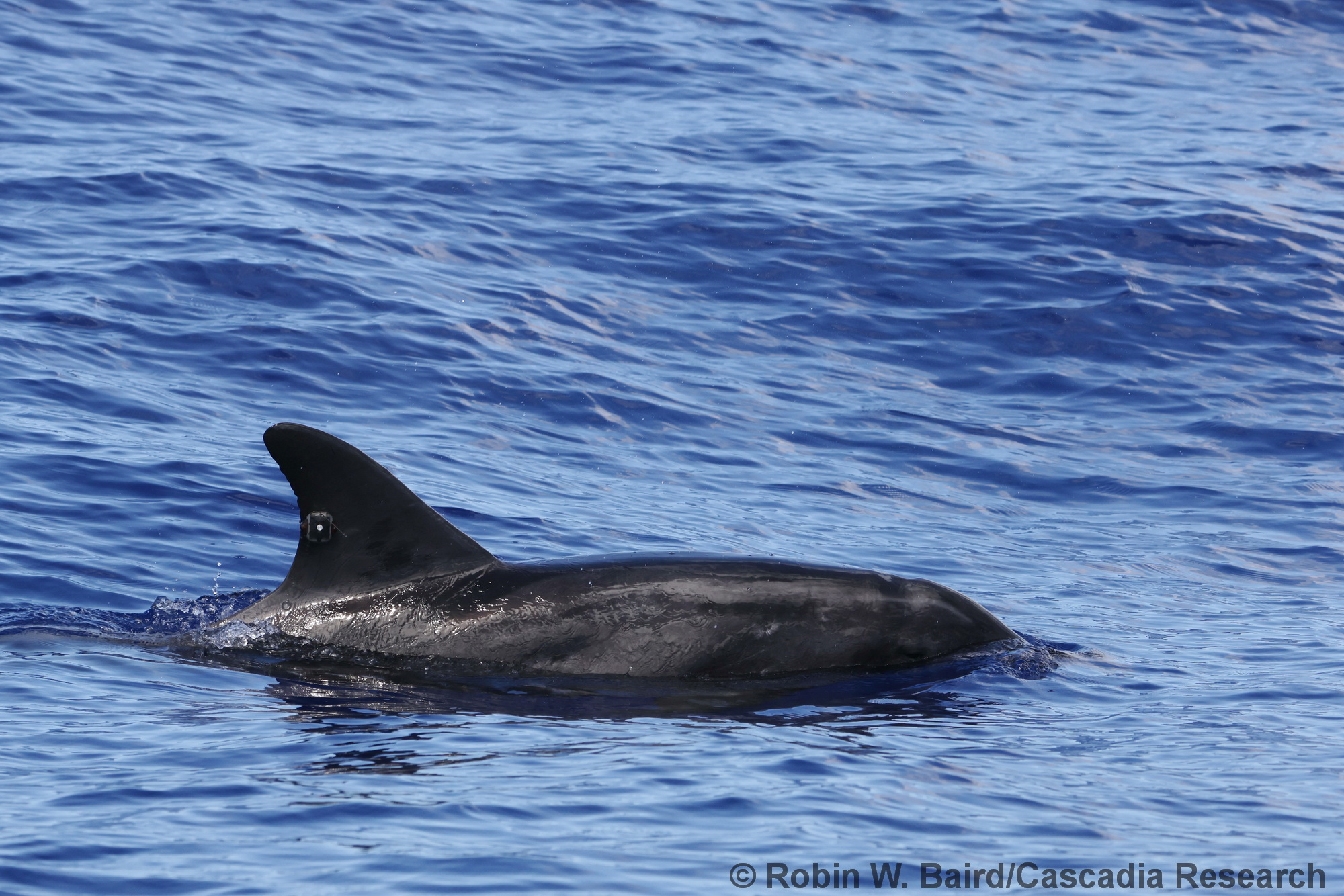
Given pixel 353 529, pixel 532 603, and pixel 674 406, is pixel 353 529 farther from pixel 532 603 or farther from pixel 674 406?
pixel 674 406

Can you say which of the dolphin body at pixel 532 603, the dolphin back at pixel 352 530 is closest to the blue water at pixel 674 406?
the dolphin body at pixel 532 603

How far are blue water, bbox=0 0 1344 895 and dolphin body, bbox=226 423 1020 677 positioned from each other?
34 cm

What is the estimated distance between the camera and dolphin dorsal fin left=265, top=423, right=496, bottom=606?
33.8 feet

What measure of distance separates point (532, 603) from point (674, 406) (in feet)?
26.6

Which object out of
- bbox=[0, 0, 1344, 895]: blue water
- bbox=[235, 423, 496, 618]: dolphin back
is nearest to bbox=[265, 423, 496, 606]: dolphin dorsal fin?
bbox=[235, 423, 496, 618]: dolphin back

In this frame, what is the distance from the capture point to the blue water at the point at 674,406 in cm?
816

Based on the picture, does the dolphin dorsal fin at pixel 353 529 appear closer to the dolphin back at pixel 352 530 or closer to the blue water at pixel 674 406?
the dolphin back at pixel 352 530

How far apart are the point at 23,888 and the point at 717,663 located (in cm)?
459

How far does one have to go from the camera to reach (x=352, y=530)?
10578 millimetres

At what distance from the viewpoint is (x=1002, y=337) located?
2147 centimetres

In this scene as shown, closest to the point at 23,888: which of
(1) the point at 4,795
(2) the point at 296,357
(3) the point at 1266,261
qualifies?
(1) the point at 4,795

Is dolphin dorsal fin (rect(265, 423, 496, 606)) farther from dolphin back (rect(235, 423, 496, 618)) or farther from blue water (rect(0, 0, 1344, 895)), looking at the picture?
blue water (rect(0, 0, 1344, 895))

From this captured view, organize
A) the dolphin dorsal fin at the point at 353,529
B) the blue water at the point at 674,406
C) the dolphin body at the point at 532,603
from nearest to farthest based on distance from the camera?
the blue water at the point at 674,406
the dolphin dorsal fin at the point at 353,529
the dolphin body at the point at 532,603

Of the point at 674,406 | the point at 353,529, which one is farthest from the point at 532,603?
the point at 674,406
